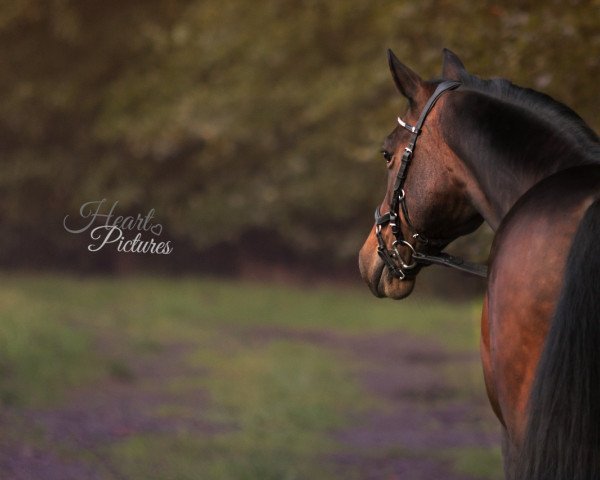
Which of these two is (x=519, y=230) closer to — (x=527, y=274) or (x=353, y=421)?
(x=527, y=274)

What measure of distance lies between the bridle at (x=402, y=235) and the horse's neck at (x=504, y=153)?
16 cm

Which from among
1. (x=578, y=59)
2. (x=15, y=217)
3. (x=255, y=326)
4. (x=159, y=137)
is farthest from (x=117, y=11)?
(x=578, y=59)

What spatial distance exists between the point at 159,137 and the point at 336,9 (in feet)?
13.6

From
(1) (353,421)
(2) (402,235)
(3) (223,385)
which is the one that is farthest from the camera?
(3) (223,385)

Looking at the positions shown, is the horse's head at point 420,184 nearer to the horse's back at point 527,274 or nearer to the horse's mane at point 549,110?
the horse's mane at point 549,110

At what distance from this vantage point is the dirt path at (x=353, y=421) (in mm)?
7543

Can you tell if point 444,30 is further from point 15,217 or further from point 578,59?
point 15,217

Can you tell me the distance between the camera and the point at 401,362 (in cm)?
1415

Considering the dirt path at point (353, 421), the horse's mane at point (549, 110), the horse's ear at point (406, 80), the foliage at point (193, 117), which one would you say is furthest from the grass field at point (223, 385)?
the foliage at point (193, 117)

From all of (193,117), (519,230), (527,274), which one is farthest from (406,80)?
(193,117)

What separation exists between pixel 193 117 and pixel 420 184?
52.8ft

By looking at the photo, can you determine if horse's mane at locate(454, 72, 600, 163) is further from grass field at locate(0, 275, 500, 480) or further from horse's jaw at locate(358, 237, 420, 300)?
grass field at locate(0, 275, 500, 480)

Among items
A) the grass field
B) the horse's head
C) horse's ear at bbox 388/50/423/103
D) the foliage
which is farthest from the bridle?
the foliage

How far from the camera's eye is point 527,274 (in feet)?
10.6
